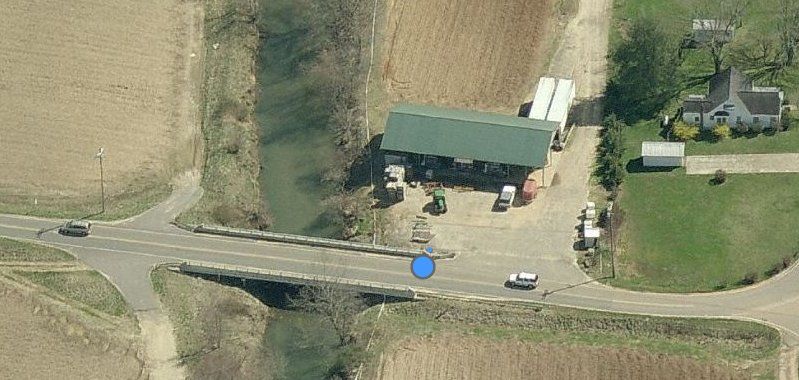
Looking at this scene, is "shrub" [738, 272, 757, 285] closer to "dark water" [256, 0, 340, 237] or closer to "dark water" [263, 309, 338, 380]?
"dark water" [263, 309, 338, 380]

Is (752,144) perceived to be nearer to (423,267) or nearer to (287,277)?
(423,267)

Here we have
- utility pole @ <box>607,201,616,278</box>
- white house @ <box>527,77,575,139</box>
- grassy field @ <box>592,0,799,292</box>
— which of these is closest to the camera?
grassy field @ <box>592,0,799,292</box>

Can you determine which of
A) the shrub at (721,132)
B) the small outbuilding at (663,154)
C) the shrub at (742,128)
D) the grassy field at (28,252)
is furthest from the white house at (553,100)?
the grassy field at (28,252)

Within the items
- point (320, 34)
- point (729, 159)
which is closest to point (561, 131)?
point (729, 159)

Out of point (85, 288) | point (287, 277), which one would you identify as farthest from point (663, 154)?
point (85, 288)

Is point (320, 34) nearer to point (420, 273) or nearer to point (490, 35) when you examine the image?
point (490, 35)

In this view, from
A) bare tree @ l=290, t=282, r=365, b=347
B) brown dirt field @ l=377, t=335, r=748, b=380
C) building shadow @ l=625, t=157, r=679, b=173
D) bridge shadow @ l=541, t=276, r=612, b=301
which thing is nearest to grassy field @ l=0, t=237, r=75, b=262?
bare tree @ l=290, t=282, r=365, b=347
